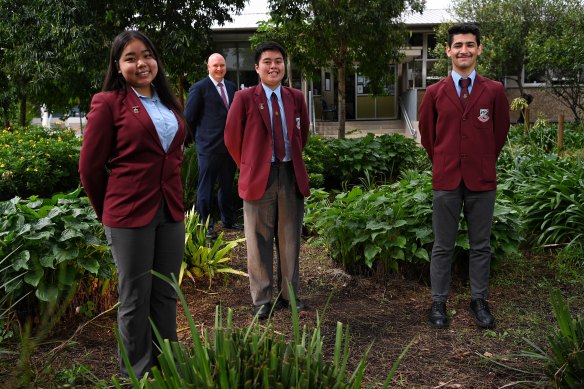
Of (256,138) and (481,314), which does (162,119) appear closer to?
(256,138)

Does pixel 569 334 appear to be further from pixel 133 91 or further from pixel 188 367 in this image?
pixel 133 91

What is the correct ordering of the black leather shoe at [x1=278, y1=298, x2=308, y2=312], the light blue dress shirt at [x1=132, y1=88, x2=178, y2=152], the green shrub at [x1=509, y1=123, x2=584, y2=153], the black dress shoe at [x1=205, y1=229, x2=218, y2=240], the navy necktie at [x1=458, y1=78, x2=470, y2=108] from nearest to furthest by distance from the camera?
the light blue dress shirt at [x1=132, y1=88, x2=178, y2=152] < the navy necktie at [x1=458, y1=78, x2=470, y2=108] < the black leather shoe at [x1=278, y1=298, x2=308, y2=312] < the black dress shoe at [x1=205, y1=229, x2=218, y2=240] < the green shrub at [x1=509, y1=123, x2=584, y2=153]

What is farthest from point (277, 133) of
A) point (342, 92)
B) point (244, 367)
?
point (342, 92)

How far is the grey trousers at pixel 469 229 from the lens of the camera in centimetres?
437

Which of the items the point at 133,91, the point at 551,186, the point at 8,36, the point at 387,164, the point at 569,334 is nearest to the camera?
the point at 569,334

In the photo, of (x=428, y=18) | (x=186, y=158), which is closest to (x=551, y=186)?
(x=186, y=158)

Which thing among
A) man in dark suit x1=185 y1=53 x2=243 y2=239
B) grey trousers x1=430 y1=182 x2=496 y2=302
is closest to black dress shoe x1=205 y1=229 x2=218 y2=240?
man in dark suit x1=185 y1=53 x2=243 y2=239

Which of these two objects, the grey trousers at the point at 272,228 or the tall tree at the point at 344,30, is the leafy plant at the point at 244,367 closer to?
the grey trousers at the point at 272,228

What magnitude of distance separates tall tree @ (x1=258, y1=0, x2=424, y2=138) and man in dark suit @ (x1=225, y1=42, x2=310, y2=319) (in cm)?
819

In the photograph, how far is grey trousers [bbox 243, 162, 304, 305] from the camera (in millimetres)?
4551

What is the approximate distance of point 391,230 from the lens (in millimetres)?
5227

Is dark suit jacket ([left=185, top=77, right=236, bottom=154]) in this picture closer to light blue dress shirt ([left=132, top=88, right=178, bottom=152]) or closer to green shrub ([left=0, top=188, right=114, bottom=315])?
green shrub ([left=0, top=188, right=114, bottom=315])

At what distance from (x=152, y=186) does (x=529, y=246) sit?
461 centimetres

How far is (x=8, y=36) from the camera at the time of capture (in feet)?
48.8
